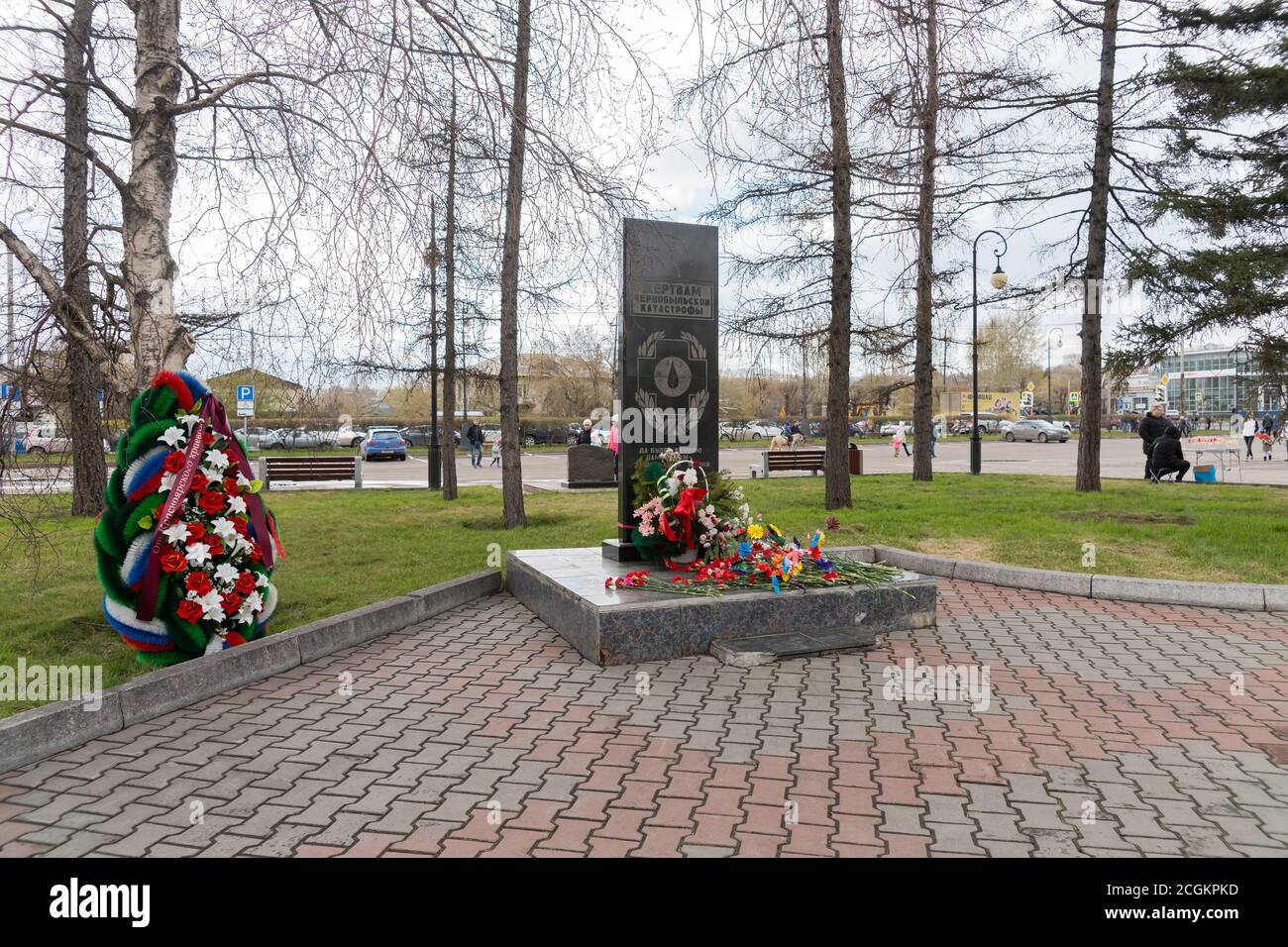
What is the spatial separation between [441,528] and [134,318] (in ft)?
22.4

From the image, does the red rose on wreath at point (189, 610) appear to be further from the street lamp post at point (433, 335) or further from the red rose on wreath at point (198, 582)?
the street lamp post at point (433, 335)

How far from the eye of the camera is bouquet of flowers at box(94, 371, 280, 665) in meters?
5.47

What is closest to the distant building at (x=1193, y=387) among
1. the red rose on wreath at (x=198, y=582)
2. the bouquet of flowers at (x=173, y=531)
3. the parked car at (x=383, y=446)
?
the parked car at (x=383, y=446)

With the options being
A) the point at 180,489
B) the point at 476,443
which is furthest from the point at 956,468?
the point at 180,489

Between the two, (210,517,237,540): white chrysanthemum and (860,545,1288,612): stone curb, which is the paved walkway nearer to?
(210,517,237,540): white chrysanthemum

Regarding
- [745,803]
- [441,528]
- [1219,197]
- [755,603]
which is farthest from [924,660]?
[1219,197]

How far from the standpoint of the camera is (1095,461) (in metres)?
15.5

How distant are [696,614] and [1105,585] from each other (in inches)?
176

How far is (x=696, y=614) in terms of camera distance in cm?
632

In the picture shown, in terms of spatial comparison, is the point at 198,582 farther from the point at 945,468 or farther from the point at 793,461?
the point at 945,468

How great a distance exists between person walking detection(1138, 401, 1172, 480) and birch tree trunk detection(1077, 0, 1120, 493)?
4358 millimetres

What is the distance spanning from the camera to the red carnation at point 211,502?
5.59 m

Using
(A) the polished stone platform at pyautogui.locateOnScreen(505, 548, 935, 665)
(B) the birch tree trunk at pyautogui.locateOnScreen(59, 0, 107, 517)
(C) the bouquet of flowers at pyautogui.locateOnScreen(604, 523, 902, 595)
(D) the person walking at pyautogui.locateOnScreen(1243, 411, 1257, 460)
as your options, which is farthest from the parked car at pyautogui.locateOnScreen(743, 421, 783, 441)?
(B) the birch tree trunk at pyautogui.locateOnScreen(59, 0, 107, 517)

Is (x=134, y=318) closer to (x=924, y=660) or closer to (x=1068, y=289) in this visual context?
(x=924, y=660)
